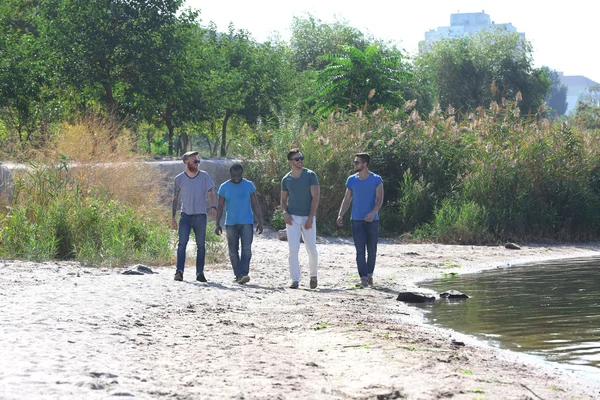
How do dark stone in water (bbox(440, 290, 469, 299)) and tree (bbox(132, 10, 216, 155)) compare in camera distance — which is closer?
dark stone in water (bbox(440, 290, 469, 299))

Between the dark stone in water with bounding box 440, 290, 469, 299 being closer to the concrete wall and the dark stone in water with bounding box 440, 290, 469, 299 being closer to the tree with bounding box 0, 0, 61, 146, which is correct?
the concrete wall

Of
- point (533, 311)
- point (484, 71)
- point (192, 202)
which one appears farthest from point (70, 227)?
point (484, 71)

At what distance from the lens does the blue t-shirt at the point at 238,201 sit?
1309 cm

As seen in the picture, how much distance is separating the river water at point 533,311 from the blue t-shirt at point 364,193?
170 cm

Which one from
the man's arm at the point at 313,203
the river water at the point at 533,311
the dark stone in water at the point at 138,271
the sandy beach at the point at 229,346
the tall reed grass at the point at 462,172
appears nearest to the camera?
the sandy beach at the point at 229,346

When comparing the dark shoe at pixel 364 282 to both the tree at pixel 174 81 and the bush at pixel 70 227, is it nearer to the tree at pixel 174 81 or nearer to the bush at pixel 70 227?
the bush at pixel 70 227

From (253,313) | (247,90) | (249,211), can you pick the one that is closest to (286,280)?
(249,211)

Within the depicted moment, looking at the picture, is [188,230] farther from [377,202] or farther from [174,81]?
[174,81]

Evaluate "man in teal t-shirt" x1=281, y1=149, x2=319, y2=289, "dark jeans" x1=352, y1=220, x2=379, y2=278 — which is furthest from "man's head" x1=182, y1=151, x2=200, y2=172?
"dark jeans" x1=352, y1=220, x2=379, y2=278

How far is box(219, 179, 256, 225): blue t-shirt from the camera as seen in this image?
516 inches

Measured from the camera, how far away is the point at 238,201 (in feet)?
42.9

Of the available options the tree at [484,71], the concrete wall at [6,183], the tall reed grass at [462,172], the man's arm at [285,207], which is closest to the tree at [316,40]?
the tree at [484,71]

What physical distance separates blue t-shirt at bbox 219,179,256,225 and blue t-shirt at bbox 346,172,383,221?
1450 millimetres

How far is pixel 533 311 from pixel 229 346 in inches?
201
